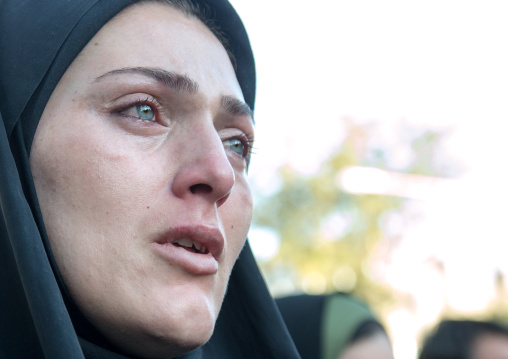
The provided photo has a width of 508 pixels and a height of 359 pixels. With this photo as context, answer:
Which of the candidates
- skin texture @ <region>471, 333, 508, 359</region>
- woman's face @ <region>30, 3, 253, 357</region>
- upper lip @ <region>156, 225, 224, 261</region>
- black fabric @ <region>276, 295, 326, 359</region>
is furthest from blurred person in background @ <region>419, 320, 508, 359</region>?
upper lip @ <region>156, 225, 224, 261</region>

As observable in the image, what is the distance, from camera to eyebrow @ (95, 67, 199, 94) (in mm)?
1835

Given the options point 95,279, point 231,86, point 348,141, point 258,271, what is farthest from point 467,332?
point 348,141

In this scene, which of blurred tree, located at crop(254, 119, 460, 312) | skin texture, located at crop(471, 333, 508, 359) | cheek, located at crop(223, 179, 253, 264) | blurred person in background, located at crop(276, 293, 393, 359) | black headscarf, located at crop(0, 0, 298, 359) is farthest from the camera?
blurred tree, located at crop(254, 119, 460, 312)

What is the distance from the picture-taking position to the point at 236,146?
235 cm

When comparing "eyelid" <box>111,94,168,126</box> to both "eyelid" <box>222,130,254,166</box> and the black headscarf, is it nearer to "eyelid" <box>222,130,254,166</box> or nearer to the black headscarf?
the black headscarf

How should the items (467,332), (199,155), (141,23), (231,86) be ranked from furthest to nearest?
(467,332) → (231,86) → (141,23) → (199,155)

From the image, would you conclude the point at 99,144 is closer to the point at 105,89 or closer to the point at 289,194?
the point at 105,89

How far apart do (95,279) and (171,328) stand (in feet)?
0.81

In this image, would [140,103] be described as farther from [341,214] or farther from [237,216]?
[341,214]

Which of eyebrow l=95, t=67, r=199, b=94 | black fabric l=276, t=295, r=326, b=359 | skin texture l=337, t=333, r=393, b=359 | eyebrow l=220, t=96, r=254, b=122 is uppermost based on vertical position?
eyebrow l=95, t=67, r=199, b=94

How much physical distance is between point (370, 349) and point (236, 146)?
5.18 ft

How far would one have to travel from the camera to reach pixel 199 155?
1.81 metres

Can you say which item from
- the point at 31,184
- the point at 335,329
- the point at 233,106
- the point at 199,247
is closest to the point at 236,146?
the point at 233,106

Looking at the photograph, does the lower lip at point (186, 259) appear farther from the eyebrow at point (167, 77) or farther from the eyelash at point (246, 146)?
the eyelash at point (246, 146)
